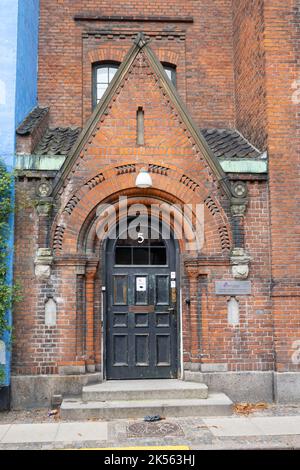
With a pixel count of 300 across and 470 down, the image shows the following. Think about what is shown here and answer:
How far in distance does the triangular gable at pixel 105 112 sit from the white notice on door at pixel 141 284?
7.28ft

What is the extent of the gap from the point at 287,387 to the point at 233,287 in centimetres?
195

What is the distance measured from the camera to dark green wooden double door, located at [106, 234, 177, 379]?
9.54 metres

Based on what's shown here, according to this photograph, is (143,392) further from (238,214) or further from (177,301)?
(238,214)

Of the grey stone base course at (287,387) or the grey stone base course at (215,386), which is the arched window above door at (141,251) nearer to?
the grey stone base course at (215,386)

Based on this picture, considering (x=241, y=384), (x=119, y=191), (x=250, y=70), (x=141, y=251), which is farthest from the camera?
(x=250, y=70)

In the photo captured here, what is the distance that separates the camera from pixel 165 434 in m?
7.23

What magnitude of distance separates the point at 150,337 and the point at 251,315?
1.90m

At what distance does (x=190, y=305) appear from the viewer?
953cm

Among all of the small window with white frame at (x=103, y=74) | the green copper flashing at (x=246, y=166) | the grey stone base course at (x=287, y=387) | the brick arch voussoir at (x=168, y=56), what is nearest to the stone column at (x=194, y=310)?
the grey stone base course at (x=287, y=387)

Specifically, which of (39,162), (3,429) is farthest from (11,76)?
(3,429)

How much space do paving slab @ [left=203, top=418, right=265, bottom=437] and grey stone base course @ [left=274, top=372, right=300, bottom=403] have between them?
1217 mm

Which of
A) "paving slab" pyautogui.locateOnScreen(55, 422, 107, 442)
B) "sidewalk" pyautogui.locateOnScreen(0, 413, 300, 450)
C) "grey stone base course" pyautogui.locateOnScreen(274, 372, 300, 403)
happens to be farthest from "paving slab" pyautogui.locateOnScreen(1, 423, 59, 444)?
"grey stone base course" pyautogui.locateOnScreen(274, 372, 300, 403)

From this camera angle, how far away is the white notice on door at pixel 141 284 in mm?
9719

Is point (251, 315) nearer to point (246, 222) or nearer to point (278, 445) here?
point (246, 222)
